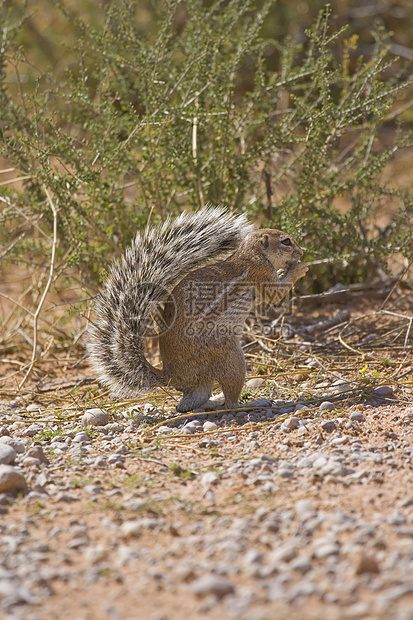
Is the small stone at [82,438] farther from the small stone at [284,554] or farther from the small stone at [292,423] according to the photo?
the small stone at [284,554]

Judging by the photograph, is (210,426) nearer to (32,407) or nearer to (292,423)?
(292,423)

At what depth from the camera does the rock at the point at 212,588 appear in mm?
2291

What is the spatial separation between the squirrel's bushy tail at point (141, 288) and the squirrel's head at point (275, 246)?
35 cm

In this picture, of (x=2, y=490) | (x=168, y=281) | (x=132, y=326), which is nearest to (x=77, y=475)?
(x=2, y=490)

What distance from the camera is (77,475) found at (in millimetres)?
3535

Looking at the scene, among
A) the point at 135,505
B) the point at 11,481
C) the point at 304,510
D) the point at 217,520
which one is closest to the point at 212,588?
the point at 217,520

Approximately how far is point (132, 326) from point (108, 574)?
2209mm

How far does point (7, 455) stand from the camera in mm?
3648

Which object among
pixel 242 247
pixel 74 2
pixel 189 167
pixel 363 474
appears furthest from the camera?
pixel 74 2

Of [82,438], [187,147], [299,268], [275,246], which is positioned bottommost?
[82,438]

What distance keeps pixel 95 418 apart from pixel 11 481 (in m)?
1.28

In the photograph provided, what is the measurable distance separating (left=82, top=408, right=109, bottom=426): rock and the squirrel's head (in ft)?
5.47

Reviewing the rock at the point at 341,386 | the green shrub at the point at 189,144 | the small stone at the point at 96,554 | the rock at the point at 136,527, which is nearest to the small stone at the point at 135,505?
the rock at the point at 136,527

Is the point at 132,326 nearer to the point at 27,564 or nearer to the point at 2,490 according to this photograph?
the point at 2,490
